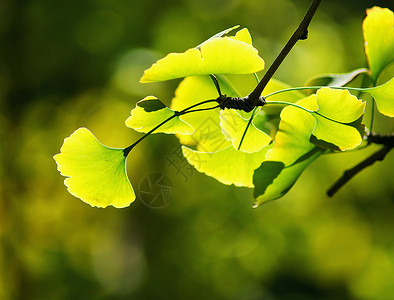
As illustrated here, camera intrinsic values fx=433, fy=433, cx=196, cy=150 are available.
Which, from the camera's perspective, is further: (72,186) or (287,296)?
(287,296)

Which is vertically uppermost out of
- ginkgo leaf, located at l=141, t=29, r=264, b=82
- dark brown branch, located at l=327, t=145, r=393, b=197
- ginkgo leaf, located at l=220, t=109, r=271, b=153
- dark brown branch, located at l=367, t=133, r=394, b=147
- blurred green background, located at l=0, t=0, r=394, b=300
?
ginkgo leaf, located at l=141, t=29, r=264, b=82

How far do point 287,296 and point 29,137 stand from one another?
1.62 metres

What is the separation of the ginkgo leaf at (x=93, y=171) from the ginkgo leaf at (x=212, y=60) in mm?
85

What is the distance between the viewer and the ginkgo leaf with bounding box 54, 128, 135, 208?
11.7 inches

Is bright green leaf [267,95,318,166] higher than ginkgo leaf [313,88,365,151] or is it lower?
lower

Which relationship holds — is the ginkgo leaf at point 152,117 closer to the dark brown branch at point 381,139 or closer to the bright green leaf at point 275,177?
the bright green leaf at point 275,177

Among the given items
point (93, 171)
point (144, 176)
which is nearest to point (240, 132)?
point (93, 171)

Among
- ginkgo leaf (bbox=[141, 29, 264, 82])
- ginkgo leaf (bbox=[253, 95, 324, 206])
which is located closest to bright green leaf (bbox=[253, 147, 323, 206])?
ginkgo leaf (bbox=[253, 95, 324, 206])

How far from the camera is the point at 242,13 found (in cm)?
237

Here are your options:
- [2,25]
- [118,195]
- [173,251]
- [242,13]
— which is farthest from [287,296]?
[118,195]

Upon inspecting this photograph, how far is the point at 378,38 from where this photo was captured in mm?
386

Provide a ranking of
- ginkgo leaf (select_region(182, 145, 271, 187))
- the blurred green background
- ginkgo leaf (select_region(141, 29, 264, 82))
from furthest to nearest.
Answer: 1. the blurred green background
2. ginkgo leaf (select_region(182, 145, 271, 187))
3. ginkgo leaf (select_region(141, 29, 264, 82))

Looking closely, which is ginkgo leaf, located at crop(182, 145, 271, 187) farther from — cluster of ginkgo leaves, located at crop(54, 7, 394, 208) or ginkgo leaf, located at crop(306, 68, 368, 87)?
ginkgo leaf, located at crop(306, 68, 368, 87)

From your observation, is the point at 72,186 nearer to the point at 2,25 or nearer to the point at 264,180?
the point at 264,180
